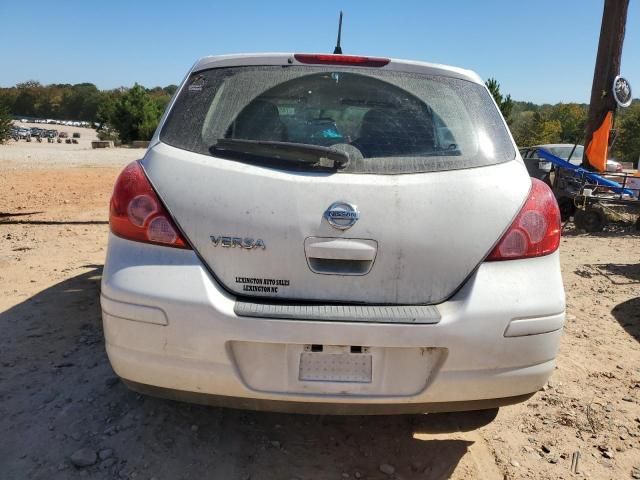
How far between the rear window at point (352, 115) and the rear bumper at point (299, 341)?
52 cm

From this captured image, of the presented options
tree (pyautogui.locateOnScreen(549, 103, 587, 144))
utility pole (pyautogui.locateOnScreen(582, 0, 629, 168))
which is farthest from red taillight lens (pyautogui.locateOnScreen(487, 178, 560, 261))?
tree (pyautogui.locateOnScreen(549, 103, 587, 144))

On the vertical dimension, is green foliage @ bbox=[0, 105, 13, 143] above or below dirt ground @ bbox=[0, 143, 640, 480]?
above

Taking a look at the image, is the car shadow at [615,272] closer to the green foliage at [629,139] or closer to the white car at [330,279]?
the white car at [330,279]

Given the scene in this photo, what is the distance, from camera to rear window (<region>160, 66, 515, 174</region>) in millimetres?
2072

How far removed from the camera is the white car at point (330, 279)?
5.98 ft

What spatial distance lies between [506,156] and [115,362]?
1.79 m

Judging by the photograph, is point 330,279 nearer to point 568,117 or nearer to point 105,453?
point 105,453

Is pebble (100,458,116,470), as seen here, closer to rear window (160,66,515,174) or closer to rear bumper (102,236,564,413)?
rear bumper (102,236,564,413)

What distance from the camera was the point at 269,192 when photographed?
6.18 ft

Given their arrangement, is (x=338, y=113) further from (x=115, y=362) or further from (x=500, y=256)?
(x=115, y=362)

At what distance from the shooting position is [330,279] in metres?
1.87

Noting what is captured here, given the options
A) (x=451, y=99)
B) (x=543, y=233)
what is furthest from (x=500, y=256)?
(x=451, y=99)

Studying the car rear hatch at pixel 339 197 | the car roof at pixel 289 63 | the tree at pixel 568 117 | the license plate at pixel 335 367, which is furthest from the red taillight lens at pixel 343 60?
the tree at pixel 568 117

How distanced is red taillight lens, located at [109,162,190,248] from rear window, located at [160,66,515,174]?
248mm
